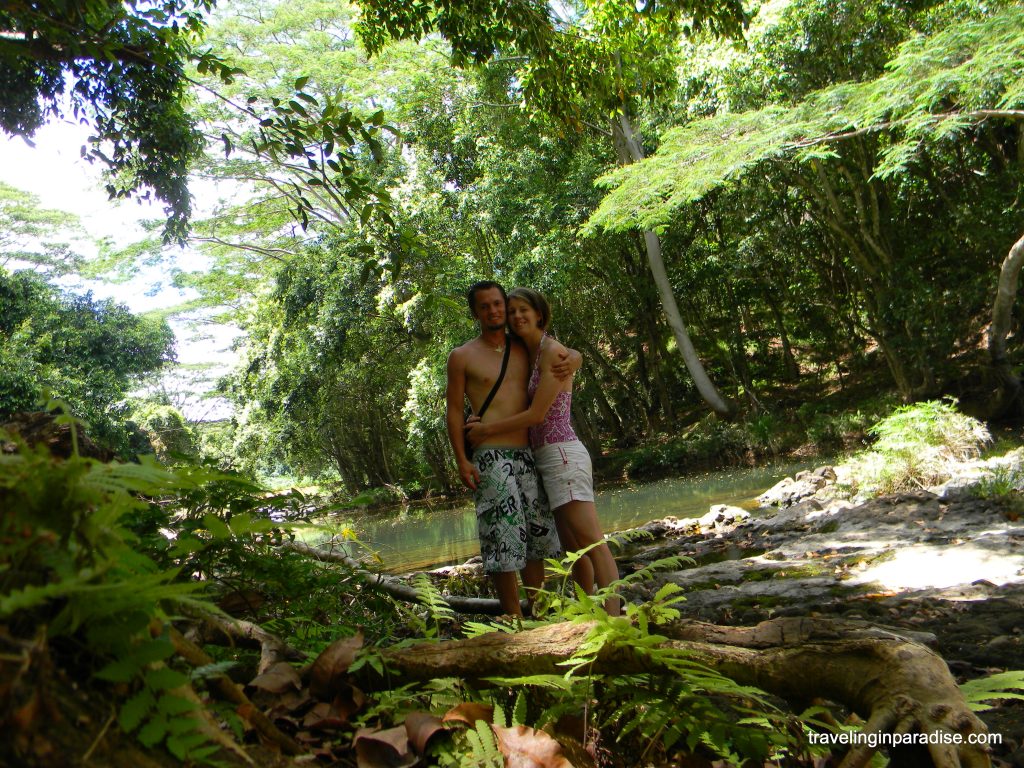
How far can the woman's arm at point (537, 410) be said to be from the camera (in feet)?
10.2

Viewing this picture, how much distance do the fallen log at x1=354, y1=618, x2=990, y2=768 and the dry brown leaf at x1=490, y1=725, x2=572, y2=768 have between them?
187mm

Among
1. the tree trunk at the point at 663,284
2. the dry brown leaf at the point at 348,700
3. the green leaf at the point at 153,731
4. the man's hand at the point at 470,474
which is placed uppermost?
the tree trunk at the point at 663,284

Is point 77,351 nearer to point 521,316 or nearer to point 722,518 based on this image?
point 722,518

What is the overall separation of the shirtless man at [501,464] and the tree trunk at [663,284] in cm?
1391

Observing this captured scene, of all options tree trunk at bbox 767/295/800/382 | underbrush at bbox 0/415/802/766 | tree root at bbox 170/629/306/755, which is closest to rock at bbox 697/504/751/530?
underbrush at bbox 0/415/802/766

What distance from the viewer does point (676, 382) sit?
23.3m

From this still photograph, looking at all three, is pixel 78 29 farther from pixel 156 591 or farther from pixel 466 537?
pixel 466 537

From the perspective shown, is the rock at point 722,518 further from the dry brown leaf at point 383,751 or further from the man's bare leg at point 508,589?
the dry brown leaf at point 383,751

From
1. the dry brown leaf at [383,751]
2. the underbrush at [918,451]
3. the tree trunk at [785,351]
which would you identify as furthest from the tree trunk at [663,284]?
the dry brown leaf at [383,751]

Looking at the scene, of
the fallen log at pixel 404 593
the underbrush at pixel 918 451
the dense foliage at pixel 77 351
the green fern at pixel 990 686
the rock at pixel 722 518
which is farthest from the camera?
the dense foliage at pixel 77 351

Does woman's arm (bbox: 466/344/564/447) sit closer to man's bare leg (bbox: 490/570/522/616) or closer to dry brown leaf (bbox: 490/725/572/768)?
man's bare leg (bbox: 490/570/522/616)

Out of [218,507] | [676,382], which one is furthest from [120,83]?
[676,382]

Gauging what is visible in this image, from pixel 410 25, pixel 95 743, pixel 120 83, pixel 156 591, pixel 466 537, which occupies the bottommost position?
pixel 466 537

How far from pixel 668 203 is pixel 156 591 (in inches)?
507
